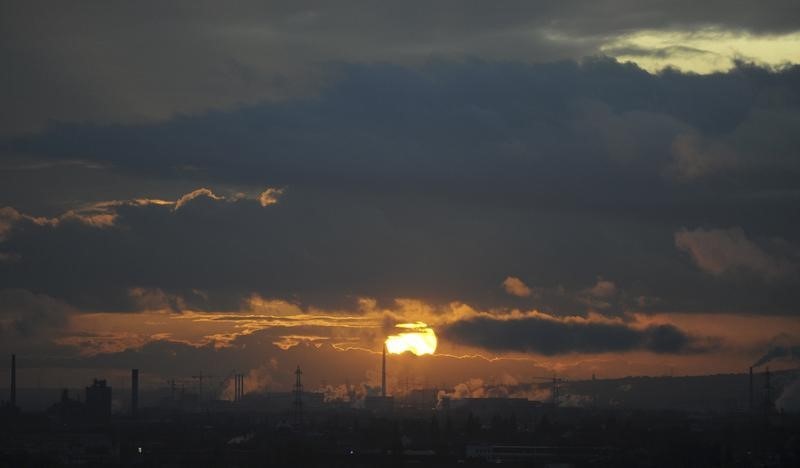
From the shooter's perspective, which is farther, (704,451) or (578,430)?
(578,430)

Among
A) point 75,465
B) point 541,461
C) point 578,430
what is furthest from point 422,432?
point 75,465

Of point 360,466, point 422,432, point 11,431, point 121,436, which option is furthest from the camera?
point 11,431

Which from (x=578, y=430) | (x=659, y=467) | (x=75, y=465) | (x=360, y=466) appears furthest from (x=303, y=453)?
(x=578, y=430)

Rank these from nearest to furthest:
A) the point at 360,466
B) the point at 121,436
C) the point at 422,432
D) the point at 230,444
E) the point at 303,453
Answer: the point at 360,466, the point at 303,453, the point at 230,444, the point at 422,432, the point at 121,436

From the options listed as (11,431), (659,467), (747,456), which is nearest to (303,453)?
(659,467)

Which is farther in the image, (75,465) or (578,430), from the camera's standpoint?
(578,430)

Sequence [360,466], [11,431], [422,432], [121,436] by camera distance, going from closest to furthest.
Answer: [360,466] → [422,432] → [121,436] → [11,431]

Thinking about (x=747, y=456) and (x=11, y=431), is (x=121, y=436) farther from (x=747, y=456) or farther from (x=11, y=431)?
(x=747, y=456)

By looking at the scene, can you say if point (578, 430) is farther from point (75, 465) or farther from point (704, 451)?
point (75, 465)

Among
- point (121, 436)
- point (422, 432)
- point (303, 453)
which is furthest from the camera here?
point (121, 436)
